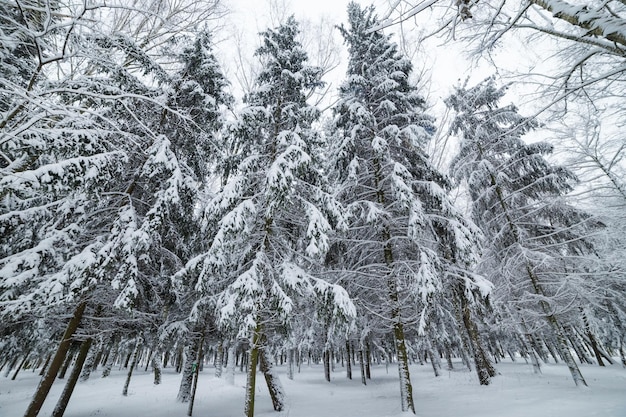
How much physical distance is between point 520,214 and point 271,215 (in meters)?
12.0

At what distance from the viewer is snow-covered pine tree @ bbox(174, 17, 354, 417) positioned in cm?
741

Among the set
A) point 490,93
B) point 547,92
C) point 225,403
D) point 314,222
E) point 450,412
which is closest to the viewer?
point 547,92

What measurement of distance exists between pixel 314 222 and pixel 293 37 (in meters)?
7.98

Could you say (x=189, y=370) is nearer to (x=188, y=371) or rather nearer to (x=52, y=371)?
(x=188, y=371)

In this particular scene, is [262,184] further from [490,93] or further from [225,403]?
[490,93]

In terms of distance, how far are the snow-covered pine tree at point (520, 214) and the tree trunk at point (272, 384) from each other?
989cm

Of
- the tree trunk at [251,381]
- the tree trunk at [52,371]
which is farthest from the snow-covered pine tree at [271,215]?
the tree trunk at [52,371]

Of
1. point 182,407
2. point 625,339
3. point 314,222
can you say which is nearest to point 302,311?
point 314,222

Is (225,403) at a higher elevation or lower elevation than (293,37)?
lower

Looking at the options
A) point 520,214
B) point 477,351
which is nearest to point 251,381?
point 477,351

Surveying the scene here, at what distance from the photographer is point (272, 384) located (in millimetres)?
11039

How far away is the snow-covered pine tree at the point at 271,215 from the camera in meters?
7.41

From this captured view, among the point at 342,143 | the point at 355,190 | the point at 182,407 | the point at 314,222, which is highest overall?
the point at 342,143

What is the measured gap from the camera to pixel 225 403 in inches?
483
